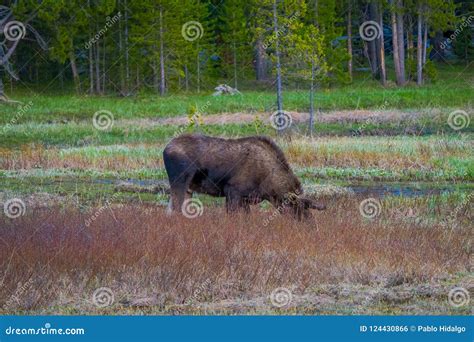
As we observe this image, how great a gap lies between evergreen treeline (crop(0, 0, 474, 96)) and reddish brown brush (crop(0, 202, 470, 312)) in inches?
1140

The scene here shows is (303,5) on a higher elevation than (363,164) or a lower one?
higher

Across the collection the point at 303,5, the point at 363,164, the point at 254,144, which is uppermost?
the point at 303,5

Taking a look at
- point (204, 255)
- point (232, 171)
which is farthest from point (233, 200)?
point (204, 255)

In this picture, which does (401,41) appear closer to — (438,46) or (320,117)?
Result: (438,46)

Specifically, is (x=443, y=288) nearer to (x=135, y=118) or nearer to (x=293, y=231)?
(x=293, y=231)

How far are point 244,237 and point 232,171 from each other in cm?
371

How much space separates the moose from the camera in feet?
56.7

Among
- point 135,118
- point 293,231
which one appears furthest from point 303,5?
point 293,231

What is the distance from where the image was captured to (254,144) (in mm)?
17562

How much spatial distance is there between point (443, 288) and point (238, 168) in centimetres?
638

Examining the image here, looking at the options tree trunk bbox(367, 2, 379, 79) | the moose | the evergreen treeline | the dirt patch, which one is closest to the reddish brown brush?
the moose

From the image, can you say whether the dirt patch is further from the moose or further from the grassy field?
the moose

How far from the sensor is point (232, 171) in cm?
1756

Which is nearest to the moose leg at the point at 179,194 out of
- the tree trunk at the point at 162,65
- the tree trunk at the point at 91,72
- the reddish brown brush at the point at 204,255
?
the reddish brown brush at the point at 204,255
